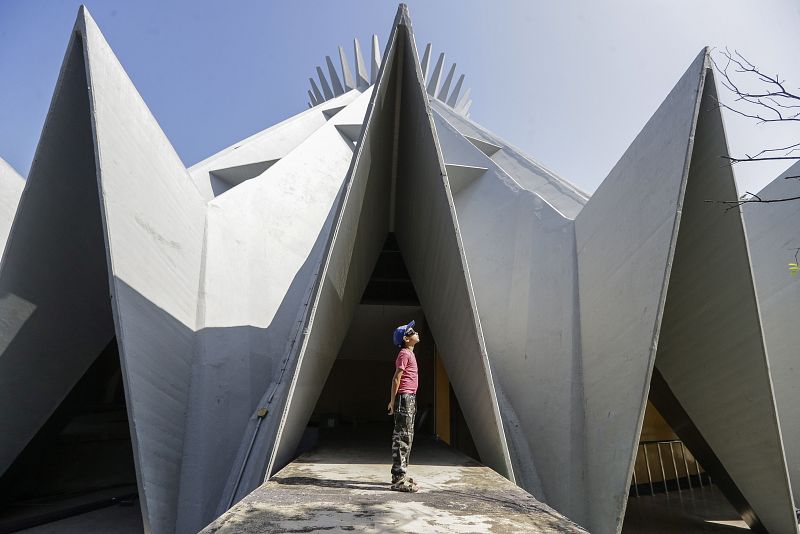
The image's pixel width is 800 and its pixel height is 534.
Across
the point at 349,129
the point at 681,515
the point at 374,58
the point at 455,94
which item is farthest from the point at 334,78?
the point at 681,515

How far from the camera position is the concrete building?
4.43m

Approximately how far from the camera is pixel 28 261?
5.11 metres

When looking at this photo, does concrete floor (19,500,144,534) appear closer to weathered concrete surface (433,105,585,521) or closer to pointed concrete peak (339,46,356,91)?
weathered concrete surface (433,105,585,521)

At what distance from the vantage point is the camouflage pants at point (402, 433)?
3578mm

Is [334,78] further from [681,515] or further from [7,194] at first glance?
[681,515]

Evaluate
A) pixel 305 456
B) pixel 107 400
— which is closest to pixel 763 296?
pixel 305 456

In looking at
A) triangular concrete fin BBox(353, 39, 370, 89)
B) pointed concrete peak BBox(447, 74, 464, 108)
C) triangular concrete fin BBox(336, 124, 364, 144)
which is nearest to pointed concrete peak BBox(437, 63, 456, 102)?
pointed concrete peak BBox(447, 74, 464, 108)

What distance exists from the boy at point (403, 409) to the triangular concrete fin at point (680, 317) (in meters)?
2.17

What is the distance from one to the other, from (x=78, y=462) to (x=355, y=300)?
5.22 m

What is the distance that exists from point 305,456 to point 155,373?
205 cm

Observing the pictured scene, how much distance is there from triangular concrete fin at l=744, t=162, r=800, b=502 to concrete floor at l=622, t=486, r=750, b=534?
3.64 ft

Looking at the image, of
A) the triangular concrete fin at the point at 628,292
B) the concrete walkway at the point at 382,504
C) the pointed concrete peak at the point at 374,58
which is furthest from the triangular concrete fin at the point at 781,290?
the pointed concrete peak at the point at 374,58

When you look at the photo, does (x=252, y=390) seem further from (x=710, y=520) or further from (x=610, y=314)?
(x=710, y=520)

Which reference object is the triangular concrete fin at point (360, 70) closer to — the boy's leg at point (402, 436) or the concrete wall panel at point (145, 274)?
the concrete wall panel at point (145, 274)
